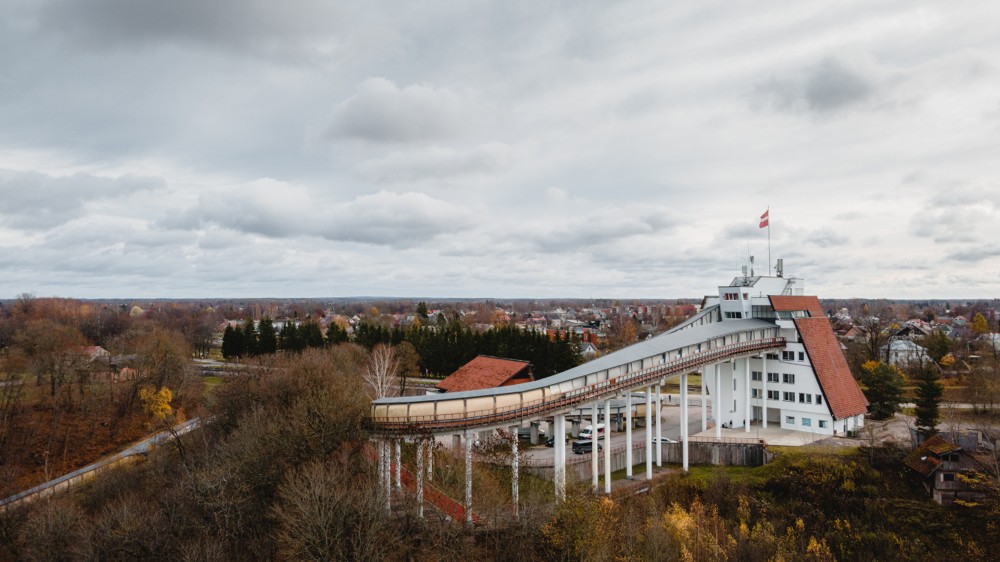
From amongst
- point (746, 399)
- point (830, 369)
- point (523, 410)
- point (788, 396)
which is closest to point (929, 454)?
point (830, 369)

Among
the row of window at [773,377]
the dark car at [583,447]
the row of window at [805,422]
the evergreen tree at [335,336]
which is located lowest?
the dark car at [583,447]

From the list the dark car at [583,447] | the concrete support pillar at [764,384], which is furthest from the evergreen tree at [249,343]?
the concrete support pillar at [764,384]

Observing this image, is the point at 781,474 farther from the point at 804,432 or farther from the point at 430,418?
the point at 430,418

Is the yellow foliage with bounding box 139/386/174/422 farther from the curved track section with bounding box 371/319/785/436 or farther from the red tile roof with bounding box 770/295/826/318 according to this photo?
the red tile roof with bounding box 770/295/826/318

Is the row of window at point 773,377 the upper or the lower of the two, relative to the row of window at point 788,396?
upper

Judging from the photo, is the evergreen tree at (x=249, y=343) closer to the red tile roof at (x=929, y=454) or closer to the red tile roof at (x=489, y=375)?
the red tile roof at (x=489, y=375)

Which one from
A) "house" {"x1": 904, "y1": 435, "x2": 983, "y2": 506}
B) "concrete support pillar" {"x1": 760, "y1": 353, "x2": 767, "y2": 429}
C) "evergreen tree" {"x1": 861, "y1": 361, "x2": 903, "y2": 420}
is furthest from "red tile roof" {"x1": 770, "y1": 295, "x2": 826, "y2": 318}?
"house" {"x1": 904, "y1": 435, "x2": 983, "y2": 506}

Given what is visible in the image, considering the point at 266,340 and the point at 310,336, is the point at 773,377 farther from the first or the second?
the point at 266,340

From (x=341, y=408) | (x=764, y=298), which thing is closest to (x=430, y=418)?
(x=341, y=408)

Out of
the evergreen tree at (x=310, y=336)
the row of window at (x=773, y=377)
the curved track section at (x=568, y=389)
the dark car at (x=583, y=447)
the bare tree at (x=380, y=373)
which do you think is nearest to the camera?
the curved track section at (x=568, y=389)
